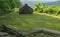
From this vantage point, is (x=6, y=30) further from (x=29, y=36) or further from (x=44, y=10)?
(x=44, y=10)

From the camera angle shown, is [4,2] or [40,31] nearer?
[40,31]

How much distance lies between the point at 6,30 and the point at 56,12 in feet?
98.3

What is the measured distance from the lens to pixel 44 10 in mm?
62312

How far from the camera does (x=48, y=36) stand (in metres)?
23.0

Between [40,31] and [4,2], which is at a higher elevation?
[4,2]

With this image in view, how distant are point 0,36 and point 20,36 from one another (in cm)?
253

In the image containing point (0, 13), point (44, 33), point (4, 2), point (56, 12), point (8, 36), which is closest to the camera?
point (8, 36)

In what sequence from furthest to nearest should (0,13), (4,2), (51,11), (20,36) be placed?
1. (51,11)
2. (0,13)
3. (4,2)
4. (20,36)

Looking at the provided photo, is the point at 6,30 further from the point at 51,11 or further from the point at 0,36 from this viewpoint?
the point at 51,11

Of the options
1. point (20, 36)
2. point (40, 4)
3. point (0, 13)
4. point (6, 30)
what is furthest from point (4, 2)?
point (40, 4)

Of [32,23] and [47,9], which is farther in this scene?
[47,9]

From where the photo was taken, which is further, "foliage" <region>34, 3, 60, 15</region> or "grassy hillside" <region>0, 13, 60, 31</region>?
"foliage" <region>34, 3, 60, 15</region>

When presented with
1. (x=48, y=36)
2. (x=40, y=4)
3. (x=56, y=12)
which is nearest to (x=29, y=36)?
(x=48, y=36)

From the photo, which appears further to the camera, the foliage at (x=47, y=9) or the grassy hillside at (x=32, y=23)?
the foliage at (x=47, y=9)
